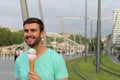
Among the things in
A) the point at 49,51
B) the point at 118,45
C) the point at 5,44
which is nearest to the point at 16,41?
the point at 5,44

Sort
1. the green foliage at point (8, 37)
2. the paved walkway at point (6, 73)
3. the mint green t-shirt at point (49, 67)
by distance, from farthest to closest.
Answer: the green foliage at point (8, 37), the paved walkway at point (6, 73), the mint green t-shirt at point (49, 67)

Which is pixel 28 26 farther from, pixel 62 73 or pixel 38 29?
pixel 62 73

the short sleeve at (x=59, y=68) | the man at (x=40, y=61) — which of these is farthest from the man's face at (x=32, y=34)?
the short sleeve at (x=59, y=68)

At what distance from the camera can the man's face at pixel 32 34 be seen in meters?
4.43

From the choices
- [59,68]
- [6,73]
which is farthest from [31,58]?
[6,73]

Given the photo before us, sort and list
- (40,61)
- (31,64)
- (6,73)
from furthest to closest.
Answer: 1. (6,73)
2. (40,61)
3. (31,64)

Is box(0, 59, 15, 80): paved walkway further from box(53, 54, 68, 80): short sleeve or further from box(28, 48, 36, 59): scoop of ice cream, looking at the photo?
box(28, 48, 36, 59): scoop of ice cream

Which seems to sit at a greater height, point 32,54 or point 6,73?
point 32,54

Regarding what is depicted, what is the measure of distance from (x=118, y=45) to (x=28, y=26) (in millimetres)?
168876

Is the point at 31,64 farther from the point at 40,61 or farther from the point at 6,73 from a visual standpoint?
the point at 6,73

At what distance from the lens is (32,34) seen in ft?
14.6

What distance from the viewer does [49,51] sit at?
4.57 metres

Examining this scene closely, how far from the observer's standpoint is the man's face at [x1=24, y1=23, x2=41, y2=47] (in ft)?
14.5

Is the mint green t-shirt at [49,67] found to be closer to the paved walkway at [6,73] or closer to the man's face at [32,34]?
the man's face at [32,34]
